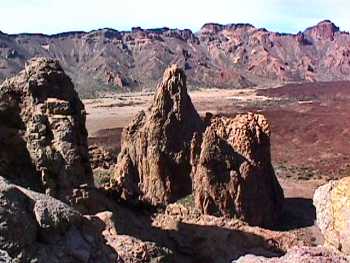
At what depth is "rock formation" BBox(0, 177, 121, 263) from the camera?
7004 mm

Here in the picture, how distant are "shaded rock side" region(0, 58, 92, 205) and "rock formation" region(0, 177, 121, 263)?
6456 mm

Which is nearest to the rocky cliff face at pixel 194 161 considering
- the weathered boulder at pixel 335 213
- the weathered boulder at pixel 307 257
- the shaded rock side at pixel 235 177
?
the shaded rock side at pixel 235 177

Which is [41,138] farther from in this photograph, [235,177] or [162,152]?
[235,177]

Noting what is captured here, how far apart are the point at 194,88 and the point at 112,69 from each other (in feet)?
101

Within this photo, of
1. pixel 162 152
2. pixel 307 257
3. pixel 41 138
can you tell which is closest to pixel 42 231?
pixel 307 257

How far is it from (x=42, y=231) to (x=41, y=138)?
8188mm

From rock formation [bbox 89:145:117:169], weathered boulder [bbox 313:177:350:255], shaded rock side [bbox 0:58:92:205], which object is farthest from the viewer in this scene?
rock formation [bbox 89:145:117:169]

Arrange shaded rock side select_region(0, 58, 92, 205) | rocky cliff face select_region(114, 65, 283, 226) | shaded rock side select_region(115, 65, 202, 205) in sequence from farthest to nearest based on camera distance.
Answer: shaded rock side select_region(115, 65, 202, 205)
rocky cliff face select_region(114, 65, 283, 226)
shaded rock side select_region(0, 58, 92, 205)

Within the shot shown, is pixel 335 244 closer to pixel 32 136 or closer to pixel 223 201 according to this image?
pixel 32 136

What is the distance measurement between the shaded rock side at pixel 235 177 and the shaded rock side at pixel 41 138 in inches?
301

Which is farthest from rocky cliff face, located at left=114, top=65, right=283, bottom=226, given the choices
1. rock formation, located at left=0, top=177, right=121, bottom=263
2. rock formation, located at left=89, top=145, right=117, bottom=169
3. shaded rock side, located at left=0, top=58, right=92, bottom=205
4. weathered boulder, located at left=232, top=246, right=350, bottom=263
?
weathered boulder, located at left=232, top=246, right=350, bottom=263

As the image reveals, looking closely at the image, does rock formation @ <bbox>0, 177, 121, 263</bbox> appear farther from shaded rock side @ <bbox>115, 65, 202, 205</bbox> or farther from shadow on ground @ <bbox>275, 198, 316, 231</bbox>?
shadow on ground @ <bbox>275, 198, 316, 231</bbox>

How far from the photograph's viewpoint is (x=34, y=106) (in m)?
16.8

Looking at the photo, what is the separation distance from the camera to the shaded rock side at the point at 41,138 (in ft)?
48.5
